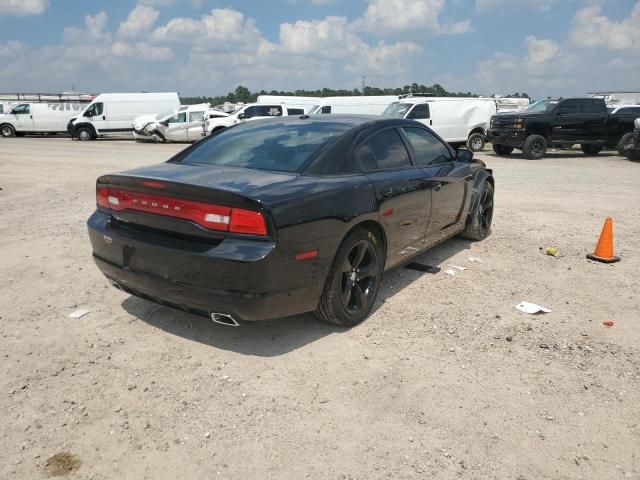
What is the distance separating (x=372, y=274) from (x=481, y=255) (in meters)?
2.32

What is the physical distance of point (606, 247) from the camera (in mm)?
5648

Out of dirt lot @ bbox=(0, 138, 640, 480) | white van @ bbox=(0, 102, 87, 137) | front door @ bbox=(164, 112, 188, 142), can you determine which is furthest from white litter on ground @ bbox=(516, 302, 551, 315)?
white van @ bbox=(0, 102, 87, 137)

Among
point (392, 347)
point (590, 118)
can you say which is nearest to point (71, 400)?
→ point (392, 347)

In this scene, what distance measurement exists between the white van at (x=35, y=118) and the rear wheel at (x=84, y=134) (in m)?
3.43

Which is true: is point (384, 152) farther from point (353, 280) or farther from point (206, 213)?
point (206, 213)

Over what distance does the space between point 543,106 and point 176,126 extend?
1573 centimetres

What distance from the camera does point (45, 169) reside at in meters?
13.6

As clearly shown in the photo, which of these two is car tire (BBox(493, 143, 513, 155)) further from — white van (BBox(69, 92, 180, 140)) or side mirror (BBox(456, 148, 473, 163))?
white van (BBox(69, 92, 180, 140))

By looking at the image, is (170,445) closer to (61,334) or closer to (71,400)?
(71,400)

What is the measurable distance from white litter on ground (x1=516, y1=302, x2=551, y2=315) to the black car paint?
572 inches

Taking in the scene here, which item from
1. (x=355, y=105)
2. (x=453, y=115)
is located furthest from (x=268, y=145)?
(x=355, y=105)

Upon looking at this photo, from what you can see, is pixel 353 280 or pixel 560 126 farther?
pixel 560 126

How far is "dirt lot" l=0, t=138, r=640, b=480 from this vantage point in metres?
2.50

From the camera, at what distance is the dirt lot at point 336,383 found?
2502mm
